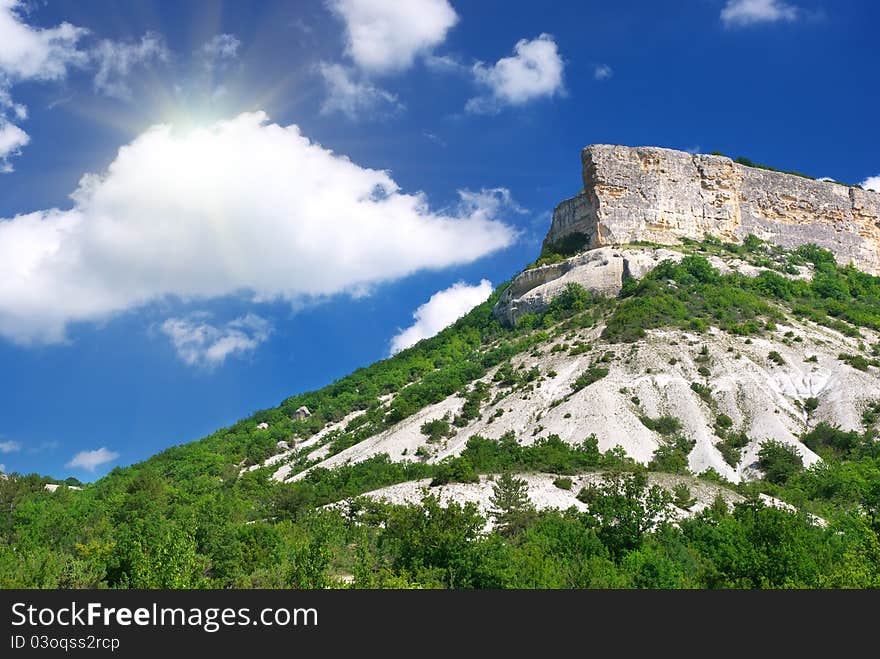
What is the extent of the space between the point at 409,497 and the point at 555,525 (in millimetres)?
8001

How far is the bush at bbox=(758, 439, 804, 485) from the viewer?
126 ft

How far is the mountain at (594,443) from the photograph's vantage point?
24.5 meters

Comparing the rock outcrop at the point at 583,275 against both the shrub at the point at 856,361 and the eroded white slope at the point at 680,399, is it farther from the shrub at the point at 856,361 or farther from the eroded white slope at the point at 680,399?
the shrub at the point at 856,361

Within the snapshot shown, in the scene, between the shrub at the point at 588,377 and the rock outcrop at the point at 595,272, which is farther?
the rock outcrop at the point at 595,272

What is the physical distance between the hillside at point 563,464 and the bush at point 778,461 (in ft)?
0.49

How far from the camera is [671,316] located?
5609 cm

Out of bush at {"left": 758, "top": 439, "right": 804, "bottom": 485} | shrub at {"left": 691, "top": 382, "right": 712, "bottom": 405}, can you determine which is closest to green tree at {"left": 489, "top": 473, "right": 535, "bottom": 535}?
bush at {"left": 758, "top": 439, "right": 804, "bottom": 485}

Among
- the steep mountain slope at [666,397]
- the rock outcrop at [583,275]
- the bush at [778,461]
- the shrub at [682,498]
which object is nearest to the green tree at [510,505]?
the shrub at [682,498]

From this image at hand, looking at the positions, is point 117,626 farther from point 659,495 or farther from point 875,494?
point 875,494

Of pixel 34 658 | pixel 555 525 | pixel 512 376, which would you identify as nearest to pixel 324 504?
pixel 555 525

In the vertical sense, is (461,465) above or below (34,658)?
above

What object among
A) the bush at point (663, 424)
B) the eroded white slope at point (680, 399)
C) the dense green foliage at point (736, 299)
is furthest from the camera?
the dense green foliage at point (736, 299)

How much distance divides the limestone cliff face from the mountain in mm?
225

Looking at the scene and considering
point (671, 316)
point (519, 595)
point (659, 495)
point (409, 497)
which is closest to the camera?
point (519, 595)
